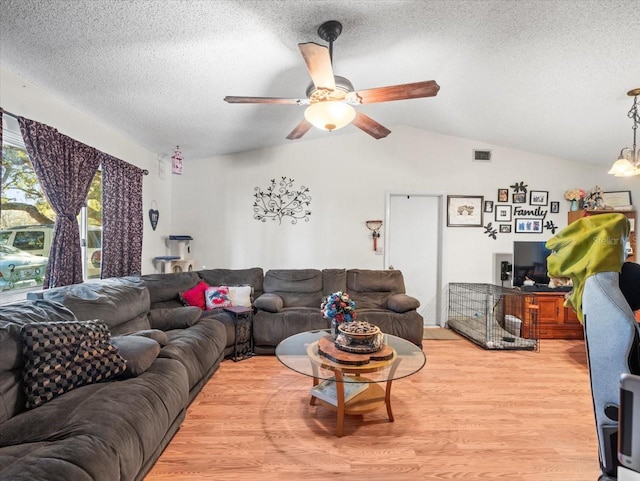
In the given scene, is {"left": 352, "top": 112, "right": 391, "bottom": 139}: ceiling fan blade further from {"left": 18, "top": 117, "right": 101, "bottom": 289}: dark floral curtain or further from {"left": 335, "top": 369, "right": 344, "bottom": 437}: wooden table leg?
{"left": 18, "top": 117, "right": 101, "bottom": 289}: dark floral curtain

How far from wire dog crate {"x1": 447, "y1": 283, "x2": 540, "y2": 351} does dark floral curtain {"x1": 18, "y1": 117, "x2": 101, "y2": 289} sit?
4.29 m

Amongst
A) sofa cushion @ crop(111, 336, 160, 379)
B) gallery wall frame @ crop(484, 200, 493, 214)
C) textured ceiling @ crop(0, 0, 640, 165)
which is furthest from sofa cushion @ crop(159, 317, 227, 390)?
gallery wall frame @ crop(484, 200, 493, 214)

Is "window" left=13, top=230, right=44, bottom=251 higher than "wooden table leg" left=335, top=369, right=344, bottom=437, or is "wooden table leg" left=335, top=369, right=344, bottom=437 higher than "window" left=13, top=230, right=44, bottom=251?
"window" left=13, top=230, right=44, bottom=251

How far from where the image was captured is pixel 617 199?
4098 millimetres

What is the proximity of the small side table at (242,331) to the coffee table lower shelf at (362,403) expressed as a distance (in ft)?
4.09

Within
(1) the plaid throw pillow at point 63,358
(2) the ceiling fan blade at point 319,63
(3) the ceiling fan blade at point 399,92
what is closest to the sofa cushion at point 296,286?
(1) the plaid throw pillow at point 63,358

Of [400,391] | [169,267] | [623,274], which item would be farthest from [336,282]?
[623,274]

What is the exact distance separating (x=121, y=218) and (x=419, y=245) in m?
3.94

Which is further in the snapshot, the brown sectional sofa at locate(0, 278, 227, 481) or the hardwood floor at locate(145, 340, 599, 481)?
the hardwood floor at locate(145, 340, 599, 481)

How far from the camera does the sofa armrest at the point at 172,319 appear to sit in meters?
2.84

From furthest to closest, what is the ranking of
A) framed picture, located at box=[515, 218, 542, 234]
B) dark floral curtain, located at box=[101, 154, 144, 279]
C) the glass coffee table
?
framed picture, located at box=[515, 218, 542, 234] → dark floral curtain, located at box=[101, 154, 144, 279] → the glass coffee table

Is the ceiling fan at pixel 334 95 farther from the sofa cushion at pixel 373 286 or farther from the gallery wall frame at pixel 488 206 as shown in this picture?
the gallery wall frame at pixel 488 206

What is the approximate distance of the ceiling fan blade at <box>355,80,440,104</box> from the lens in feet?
6.03

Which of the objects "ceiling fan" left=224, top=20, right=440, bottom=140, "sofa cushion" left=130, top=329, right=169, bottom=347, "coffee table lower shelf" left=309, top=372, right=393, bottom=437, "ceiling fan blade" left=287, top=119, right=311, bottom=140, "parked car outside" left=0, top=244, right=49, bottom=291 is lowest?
"coffee table lower shelf" left=309, top=372, right=393, bottom=437
